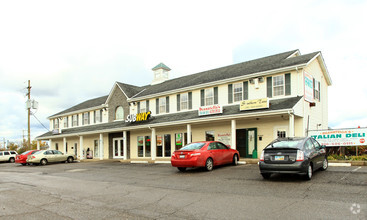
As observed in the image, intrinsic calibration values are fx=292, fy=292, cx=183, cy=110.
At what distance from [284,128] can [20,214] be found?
15.3m

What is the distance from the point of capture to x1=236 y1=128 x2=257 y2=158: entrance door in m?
19.5

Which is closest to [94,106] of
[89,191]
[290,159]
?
[89,191]

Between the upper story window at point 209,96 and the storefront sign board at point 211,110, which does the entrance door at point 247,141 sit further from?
the upper story window at point 209,96

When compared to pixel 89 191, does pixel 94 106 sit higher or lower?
higher

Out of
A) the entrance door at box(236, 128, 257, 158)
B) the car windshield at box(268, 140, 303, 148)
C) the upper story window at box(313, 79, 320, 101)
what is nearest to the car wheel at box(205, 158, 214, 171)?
the car windshield at box(268, 140, 303, 148)

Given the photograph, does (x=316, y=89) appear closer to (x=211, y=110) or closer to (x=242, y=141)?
(x=242, y=141)

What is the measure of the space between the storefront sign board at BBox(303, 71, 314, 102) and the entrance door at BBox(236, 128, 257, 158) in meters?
3.90

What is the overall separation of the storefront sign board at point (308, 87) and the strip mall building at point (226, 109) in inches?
2.5

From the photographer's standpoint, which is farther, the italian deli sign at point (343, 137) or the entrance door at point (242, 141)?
the entrance door at point (242, 141)

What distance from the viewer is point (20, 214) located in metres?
6.70

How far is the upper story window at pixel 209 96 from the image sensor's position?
21894 millimetres

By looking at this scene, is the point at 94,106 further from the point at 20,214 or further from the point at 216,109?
the point at 20,214

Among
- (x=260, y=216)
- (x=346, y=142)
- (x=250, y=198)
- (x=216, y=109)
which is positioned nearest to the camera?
(x=260, y=216)

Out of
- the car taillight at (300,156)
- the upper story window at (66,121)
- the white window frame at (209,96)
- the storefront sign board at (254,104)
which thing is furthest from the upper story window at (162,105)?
the upper story window at (66,121)
